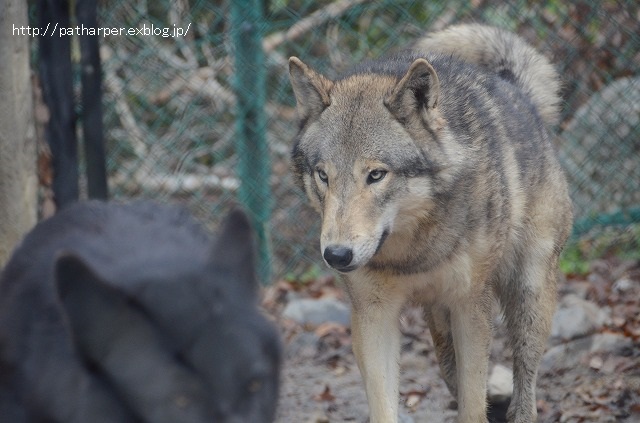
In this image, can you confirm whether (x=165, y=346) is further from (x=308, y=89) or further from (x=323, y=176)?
(x=308, y=89)

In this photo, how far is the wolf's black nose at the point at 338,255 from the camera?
400 cm

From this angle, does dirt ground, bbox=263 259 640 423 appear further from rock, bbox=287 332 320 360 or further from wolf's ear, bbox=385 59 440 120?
wolf's ear, bbox=385 59 440 120

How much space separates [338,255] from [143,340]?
173 cm

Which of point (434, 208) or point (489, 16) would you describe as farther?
point (489, 16)

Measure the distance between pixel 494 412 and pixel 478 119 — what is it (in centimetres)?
174

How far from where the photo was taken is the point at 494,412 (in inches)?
208

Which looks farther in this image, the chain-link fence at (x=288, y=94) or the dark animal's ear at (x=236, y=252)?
the chain-link fence at (x=288, y=94)

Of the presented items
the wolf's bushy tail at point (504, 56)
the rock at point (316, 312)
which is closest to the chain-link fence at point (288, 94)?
the rock at point (316, 312)

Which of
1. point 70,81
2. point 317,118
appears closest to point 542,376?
point 317,118

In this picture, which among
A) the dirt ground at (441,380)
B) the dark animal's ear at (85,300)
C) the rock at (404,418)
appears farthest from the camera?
the dirt ground at (441,380)

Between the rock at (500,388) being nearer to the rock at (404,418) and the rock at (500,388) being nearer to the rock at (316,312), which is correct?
the rock at (404,418)

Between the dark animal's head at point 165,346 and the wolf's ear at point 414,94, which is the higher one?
the wolf's ear at point 414,94

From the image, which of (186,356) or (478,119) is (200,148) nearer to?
(478,119)

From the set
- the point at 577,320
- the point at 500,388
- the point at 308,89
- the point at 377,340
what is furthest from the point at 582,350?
the point at 308,89
